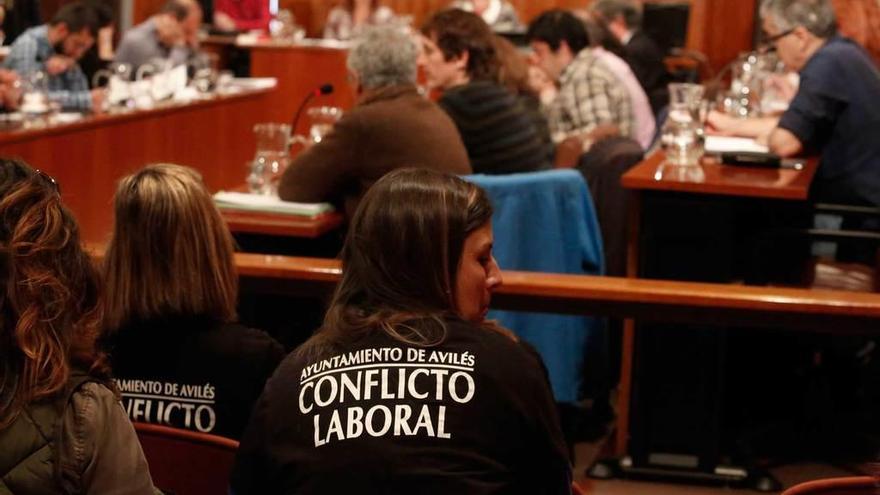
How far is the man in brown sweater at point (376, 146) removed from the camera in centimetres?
406

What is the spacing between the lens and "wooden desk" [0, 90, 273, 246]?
197 inches

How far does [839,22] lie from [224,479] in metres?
3.26

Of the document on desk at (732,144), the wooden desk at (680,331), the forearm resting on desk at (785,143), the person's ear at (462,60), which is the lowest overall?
the wooden desk at (680,331)

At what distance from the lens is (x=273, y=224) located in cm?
391

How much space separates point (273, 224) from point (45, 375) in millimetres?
2354

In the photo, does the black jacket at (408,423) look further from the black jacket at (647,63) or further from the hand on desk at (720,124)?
the black jacket at (647,63)

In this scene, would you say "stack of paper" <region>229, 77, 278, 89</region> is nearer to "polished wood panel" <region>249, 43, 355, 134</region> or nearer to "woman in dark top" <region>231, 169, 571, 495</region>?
"polished wood panel" <region>249, 43, 355, 134</region>

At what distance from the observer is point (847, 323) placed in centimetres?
285

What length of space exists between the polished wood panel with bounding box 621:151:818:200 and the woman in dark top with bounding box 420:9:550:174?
2.78 ft

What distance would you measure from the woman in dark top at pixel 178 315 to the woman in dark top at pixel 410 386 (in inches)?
17.9

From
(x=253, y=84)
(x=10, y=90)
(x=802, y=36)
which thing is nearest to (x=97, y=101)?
(x=10, y=90)

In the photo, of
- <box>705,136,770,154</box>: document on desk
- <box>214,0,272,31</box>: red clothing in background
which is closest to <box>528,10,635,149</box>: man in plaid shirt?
<box>705,136,770,154</box>: document on desk

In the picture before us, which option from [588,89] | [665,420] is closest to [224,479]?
[665,420]

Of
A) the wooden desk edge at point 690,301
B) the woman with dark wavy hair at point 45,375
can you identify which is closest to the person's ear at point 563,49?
the wooden desk edge at point 690,301
